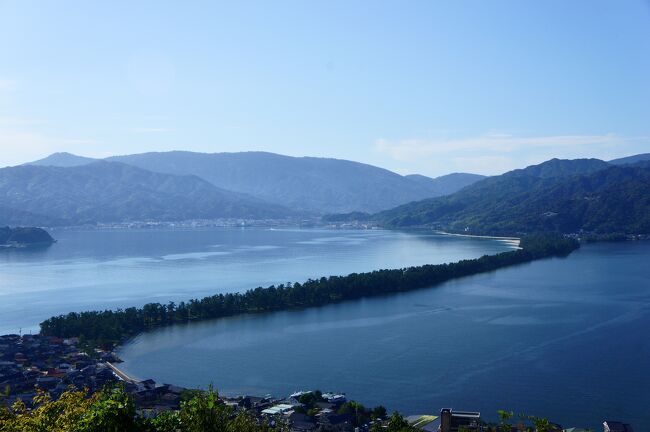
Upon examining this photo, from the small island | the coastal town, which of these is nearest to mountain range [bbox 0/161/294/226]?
the small island

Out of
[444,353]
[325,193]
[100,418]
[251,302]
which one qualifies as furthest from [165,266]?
[325,193]

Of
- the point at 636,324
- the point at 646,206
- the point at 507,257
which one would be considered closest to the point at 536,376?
the point at 636,324

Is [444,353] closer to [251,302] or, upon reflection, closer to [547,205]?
[251,302]

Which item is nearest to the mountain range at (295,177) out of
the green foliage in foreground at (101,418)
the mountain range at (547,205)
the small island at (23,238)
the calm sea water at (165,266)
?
the mountain range at (547,205)

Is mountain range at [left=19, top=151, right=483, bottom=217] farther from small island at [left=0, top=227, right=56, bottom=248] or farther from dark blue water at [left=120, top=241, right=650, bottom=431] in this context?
dark blue water at [left=120, top=241, right=650, bottom=431]

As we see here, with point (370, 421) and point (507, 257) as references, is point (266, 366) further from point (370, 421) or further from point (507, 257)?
point (507, 257)

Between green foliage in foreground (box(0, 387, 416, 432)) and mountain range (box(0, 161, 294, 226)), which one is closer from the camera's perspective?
green foliage in foreground (box(0, 387, 416, 432))

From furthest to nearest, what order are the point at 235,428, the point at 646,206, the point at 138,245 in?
the point at 646,206, the point at 138,245, the point at 235,428
